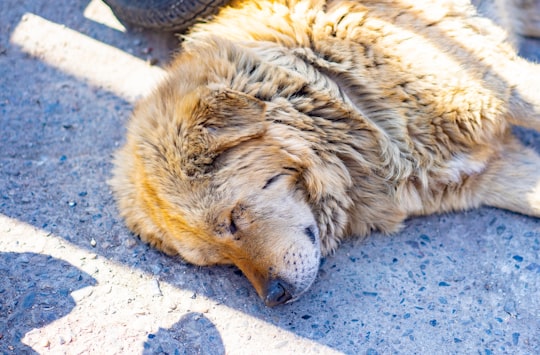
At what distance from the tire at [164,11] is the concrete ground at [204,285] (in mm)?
811

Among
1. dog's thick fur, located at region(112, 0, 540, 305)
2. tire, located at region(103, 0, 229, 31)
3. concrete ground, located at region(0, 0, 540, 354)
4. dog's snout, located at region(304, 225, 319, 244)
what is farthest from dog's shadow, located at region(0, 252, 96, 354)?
tire, located at region(103, 0, 229, 31)

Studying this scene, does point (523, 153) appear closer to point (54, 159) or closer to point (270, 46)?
point (270, 46)

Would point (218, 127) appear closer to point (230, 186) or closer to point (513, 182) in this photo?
point (230, 186)

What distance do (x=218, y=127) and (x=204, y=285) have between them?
95 centimetres

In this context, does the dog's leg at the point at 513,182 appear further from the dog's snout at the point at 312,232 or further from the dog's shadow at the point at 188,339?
the dog's shadow at the point at 188,339

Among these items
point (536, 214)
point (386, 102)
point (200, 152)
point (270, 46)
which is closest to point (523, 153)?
point (536, 214)

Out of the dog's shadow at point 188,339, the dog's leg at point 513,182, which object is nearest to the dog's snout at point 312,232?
the dog's shadow at point 188,339

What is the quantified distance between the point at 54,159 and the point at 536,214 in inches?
123

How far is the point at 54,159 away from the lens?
404 centimetres

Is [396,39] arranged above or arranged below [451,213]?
above

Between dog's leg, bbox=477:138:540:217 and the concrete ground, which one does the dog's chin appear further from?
dog's leg, bbox=477:138:540:217

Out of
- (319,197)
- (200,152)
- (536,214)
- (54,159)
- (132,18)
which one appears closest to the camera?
(200,152)

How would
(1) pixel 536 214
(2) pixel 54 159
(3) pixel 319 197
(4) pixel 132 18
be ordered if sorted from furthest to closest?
(4) pixel 132 18 → (2) pixel 54 159 → (1) pixel 536 214 → (3) pixel 319 197

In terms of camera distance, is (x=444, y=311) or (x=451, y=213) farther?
(x=451, y=213)
